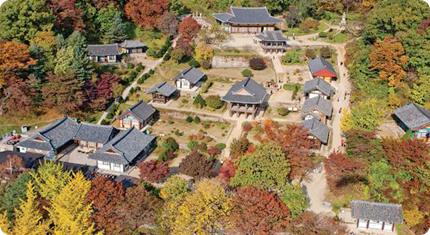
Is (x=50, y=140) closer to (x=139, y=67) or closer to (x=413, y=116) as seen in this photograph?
(x=139, y=67)

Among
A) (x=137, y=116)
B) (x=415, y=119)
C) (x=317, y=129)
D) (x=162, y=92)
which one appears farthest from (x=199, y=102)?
(x=415, y=119)

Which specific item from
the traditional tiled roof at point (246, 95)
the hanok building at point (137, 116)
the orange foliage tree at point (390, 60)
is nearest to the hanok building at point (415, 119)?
the orange foliage tree at point (390, 60)

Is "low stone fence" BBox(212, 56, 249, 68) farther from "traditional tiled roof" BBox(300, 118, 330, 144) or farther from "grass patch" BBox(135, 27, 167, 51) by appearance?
"traditional tiled roof" BBox(300, 118, 330, 144)

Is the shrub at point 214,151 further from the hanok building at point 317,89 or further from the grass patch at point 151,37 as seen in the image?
the grass patch at point 151,37

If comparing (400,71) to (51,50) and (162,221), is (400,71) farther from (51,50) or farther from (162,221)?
(51,50)

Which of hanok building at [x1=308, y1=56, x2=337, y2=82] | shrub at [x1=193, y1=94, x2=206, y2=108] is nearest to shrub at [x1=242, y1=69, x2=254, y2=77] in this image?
hanok building at [x1=308, y1=56, x2=337, y2=82]

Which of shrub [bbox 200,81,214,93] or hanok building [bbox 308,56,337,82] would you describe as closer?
shrub [bbox 200,81,214,93]

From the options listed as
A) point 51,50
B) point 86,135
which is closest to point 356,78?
point 86,135
